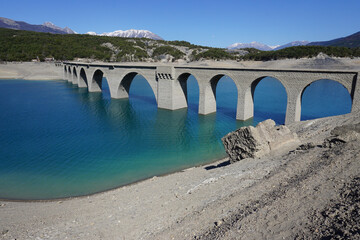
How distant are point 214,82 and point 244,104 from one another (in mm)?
5931

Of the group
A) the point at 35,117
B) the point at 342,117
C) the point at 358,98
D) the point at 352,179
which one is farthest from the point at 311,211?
the point at 35,117

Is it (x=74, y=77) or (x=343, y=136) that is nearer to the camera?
(x=343, y=136)

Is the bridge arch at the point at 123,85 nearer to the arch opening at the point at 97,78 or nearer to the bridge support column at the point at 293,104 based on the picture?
the arch opening at the point at 97,78

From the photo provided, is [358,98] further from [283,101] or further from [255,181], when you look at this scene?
[283,101]

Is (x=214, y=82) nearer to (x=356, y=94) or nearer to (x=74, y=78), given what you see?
(x=356, y=94)

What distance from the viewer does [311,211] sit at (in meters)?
6.73

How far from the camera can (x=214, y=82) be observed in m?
33.5

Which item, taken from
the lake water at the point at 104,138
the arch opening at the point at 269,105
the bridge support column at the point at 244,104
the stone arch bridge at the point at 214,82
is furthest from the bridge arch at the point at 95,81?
the bridge support column at the point at 244,104

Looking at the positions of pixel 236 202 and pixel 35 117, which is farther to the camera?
pixel 35 117

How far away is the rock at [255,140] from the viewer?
521 inches

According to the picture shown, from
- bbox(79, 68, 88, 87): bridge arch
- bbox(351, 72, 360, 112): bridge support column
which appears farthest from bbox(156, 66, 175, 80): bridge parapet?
bbox(79, 68, 88, 87): bridge arch

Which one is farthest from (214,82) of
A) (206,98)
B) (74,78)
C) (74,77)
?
(74,78)

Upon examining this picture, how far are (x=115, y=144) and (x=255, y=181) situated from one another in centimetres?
1656

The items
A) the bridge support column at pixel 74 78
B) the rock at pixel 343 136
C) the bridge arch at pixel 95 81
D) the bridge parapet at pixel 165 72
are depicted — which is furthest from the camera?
the bridge support column at pixel 74 78
